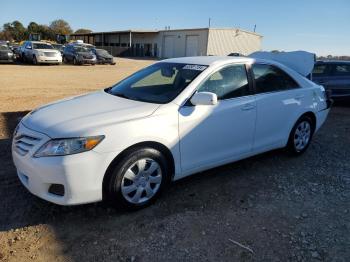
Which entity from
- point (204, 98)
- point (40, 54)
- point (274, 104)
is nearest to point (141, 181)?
point (204, 98)

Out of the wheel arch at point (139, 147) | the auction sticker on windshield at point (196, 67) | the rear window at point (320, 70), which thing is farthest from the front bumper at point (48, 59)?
the wheel arch at point (139, 147)

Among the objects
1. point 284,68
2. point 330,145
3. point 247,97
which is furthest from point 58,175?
point 330,145

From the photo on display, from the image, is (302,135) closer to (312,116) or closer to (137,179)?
(312,116)

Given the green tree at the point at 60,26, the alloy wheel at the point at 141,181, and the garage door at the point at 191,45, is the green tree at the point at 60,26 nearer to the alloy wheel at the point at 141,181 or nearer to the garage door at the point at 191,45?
the garage door at the point at 191,45

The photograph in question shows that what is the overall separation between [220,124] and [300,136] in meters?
1.97

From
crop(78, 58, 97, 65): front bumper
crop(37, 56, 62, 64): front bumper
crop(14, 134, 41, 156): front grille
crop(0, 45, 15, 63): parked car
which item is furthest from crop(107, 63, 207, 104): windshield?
crop(78, 58, 97, 65): front bumper

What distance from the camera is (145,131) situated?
11.6 ft

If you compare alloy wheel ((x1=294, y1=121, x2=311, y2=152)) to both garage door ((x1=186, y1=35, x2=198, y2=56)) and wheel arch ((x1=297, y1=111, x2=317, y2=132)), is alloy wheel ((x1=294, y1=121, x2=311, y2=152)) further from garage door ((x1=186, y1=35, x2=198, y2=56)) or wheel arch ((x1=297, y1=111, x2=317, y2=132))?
garage door ((x1=186, y1=35, x2=198, y2=56))

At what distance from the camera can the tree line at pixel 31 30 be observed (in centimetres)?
8581

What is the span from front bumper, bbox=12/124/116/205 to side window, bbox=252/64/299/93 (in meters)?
2.41

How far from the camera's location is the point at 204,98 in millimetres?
3832

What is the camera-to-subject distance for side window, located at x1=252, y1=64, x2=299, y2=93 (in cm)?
477

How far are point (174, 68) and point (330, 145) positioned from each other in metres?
3.45

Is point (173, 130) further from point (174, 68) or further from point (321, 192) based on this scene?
point (321, 192)
